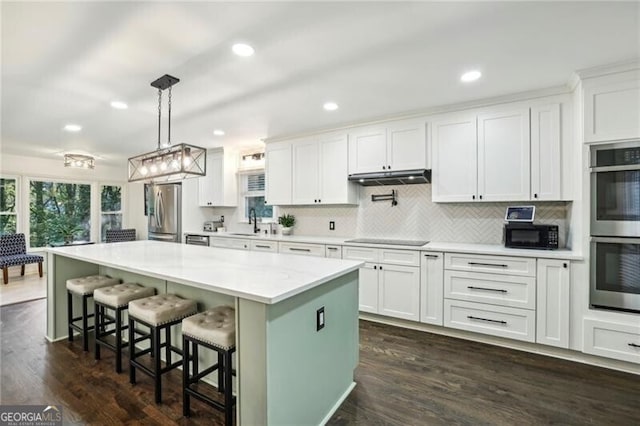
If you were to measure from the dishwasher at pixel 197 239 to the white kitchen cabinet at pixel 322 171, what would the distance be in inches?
69.6

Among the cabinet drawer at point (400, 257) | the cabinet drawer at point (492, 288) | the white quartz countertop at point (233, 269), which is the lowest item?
the cabinet drawer at point (492, 288)

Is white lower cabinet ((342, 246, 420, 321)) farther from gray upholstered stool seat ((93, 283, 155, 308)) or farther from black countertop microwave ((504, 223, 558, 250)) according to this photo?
gray upholstered stool seat ((93, 283, 155, 308))

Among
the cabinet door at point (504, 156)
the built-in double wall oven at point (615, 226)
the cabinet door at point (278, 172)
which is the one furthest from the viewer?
the cabinet door at point (278, 172)

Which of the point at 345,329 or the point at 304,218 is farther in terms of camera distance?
the point at 304,218

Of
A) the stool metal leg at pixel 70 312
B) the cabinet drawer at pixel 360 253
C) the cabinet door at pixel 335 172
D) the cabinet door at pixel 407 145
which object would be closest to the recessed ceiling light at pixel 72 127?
the stool metal leg at pixel 70 312

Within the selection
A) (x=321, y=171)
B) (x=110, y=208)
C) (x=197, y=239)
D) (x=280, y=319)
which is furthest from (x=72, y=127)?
(x=280, y=319)

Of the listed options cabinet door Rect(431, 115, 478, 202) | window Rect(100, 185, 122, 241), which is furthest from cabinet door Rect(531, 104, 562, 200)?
window Rect(100, 185, 122, 241)

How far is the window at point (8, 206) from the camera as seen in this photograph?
5814mm

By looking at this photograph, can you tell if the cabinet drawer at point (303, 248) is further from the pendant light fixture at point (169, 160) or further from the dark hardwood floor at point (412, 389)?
the pendant light fixture at point (169, 160)

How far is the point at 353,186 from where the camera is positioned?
161 inches

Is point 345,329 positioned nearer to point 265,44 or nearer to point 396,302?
point 396,302

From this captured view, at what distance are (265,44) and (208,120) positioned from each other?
1969 mm

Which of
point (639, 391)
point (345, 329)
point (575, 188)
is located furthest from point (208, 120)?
point (639, 391)

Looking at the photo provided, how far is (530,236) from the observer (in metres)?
2.88
